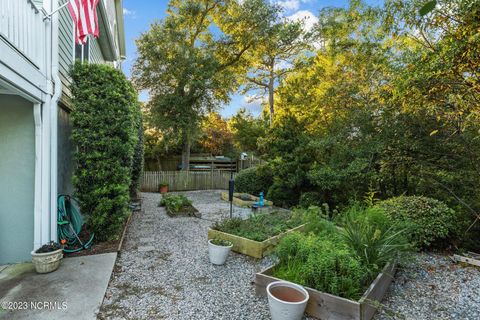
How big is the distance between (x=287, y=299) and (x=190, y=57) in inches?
507

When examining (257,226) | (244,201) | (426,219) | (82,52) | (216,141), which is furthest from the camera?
(216,141)

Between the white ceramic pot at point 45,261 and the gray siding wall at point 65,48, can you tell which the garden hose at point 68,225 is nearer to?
the white ceramic pot at point 45,261

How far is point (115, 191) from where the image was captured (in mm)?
4559

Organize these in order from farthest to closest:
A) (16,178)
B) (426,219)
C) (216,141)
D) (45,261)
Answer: (216,141), (426,219), (16,178), (45,261)

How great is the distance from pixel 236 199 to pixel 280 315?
280 inches

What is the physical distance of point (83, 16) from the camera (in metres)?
4.07

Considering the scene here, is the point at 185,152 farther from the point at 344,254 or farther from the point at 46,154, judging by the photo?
the point at 344,254

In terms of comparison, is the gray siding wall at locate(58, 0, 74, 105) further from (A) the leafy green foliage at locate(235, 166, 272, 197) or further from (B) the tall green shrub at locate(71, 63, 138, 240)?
(A) the leafy green foliage at locate(235, 166, 272, 197)

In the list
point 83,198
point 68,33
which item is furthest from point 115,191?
point 68,33

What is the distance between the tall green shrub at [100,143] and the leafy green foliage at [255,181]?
6.66 m

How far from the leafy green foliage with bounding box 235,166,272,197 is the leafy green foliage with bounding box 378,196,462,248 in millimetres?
6216

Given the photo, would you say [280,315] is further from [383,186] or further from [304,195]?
[304,195]

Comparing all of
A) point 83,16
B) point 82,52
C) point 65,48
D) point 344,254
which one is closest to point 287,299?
point 344,254

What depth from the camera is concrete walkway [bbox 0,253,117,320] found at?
262cm
